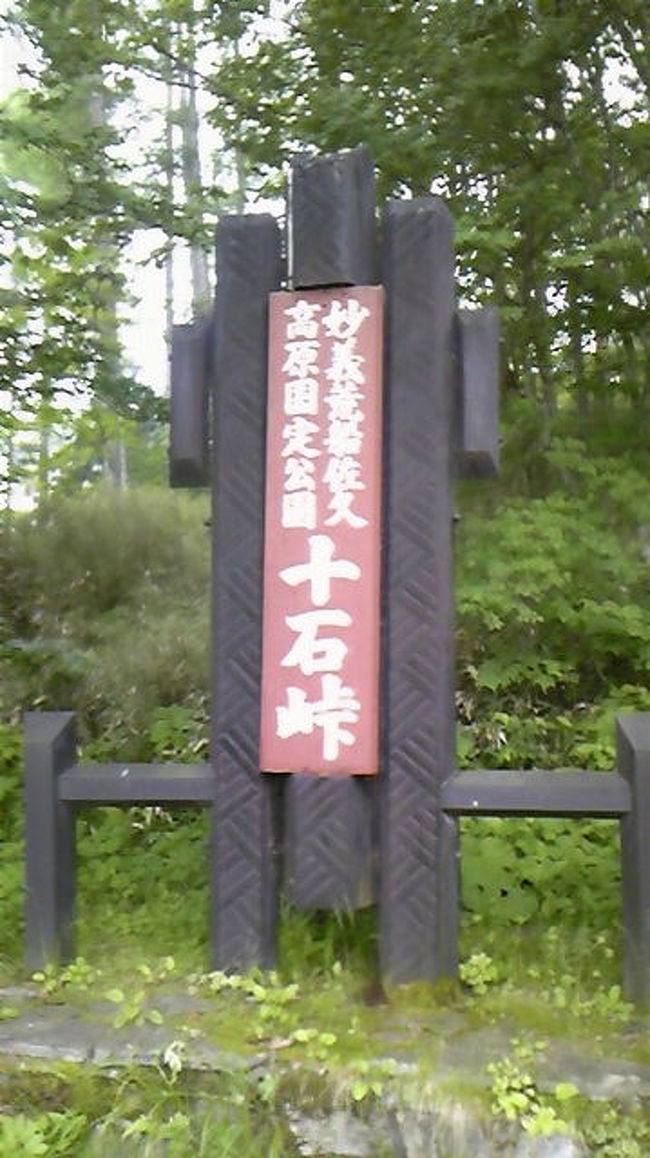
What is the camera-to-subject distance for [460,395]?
148 inches

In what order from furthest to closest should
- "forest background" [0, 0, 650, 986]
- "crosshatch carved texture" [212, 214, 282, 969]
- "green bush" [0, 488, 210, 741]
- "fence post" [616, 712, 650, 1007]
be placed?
"green bush" [0, 488, 210, 741]
"forest background" [0, 0, 650, 986]
"crosshatch carved texture" [212, 214, 282, 969]
"fence post" [616, 712, 650, 1007]

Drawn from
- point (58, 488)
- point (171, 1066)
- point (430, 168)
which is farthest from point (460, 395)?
point (58, 488)

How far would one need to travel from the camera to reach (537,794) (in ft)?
11.5

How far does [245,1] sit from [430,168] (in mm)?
1607

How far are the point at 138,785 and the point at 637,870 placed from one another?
1.65 metres

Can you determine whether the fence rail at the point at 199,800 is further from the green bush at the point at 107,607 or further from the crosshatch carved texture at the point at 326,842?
the green bush at the point at 107,607

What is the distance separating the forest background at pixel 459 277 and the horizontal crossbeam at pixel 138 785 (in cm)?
152

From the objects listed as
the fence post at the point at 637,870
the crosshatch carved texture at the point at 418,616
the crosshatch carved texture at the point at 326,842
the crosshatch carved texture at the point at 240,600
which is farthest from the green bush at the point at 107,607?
the fence post at the point at 637,870

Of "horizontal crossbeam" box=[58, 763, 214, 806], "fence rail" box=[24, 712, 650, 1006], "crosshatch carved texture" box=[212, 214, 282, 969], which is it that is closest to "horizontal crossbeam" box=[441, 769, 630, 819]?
"fence rail" box=[24, 712, 650, 1006]

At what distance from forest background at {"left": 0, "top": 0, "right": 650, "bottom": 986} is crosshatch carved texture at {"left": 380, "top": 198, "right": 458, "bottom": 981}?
6.40ft

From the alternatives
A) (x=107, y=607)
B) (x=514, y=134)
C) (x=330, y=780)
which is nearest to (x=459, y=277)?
(x=514, y=134)

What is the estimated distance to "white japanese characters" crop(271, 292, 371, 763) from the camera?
145 inches

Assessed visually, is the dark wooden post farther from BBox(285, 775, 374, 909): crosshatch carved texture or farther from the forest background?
the forest background

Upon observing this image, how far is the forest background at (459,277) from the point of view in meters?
6.08
